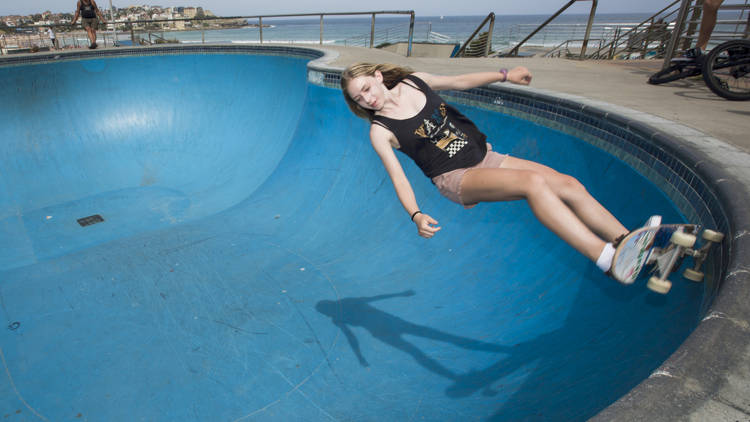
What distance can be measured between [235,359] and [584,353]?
3054 millimetres

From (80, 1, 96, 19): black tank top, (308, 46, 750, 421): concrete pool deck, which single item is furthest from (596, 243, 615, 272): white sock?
(80, 1, 96, 19): black tank top

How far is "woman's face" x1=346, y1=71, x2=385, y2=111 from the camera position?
A: 2.84m

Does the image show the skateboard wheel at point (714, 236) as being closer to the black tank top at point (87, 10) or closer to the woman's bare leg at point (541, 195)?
the woman's bare leg at point (541, 195)

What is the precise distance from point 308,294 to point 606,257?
11.6ft

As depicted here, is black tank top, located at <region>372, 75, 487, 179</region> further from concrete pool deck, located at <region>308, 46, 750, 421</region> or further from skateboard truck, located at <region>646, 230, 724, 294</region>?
concrete pool deck, located at <region>308, 46, 750, 421</region>

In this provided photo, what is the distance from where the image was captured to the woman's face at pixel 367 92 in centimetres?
284

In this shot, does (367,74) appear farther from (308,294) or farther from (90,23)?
(90,23)

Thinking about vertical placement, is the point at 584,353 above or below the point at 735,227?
below

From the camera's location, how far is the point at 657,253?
2027 millimetres

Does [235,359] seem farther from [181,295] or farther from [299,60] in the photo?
[299,60]

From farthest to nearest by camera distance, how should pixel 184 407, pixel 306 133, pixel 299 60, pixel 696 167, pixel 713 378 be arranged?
pixel 299 60 → pixel 306 133 → pixel 184 407 → pixel 696 167 → pixel 713 378

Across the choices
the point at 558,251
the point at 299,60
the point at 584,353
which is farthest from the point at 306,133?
the point at 584,353

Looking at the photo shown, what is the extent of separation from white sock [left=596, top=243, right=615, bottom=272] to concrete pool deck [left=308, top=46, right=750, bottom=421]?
466 millimetres

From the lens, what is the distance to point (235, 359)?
396 centimetres
